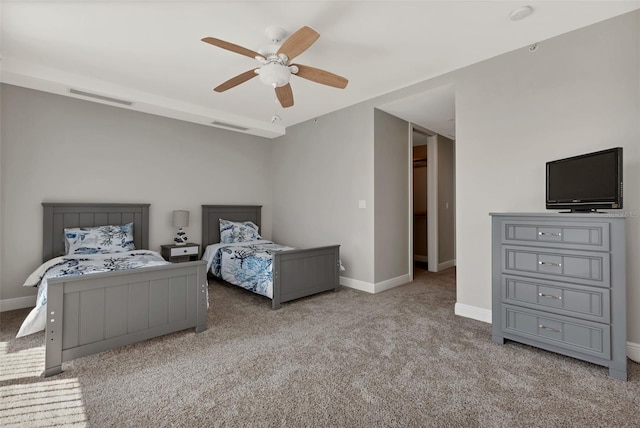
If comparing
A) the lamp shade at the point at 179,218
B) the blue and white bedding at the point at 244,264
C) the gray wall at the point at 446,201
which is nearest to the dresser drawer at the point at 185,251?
the blue and white bedding at the point at 244,264

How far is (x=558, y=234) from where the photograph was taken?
227 centimetres

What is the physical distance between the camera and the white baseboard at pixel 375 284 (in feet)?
13.7

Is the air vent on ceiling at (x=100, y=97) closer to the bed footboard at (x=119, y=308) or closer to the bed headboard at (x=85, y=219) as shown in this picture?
the bed headboard at (x=85, y=219)

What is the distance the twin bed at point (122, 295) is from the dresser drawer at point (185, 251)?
51 cm

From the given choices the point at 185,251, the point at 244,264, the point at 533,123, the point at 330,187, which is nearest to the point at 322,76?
the point at 533,123

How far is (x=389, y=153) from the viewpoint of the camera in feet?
14.5

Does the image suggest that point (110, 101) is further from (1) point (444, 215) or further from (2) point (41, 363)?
(1) point (444, 215)

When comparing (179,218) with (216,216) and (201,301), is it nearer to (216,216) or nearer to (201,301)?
(216,216)

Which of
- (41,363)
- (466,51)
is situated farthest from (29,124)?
(466,51)

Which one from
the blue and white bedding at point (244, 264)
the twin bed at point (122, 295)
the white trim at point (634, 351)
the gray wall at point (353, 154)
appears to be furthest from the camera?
the blue and white bedding at point (244, 264)

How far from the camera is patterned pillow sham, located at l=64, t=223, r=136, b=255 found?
361 centimetres

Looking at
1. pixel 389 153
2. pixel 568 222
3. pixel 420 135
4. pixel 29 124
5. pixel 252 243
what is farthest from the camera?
pixel 420 135

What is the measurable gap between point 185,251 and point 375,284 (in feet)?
9.27

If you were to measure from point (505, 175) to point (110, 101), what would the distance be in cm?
483
